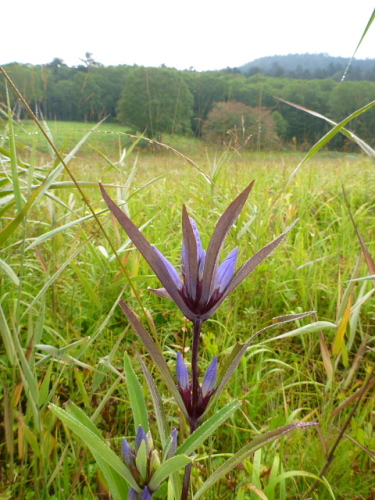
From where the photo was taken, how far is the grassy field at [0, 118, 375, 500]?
0.75m

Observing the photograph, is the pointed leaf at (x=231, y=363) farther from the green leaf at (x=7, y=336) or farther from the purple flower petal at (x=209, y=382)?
the green leaf at (x=7, y=336)

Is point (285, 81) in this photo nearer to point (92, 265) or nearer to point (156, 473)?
point (92, 265)

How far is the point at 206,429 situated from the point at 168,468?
2.6 inches

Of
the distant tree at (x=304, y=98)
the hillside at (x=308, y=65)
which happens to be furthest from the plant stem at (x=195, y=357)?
the hillside at (x=308, y=65)

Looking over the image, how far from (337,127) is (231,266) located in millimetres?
353

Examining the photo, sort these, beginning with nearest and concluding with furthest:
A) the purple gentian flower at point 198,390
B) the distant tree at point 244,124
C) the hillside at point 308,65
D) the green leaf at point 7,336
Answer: the purple gentian flower at point 198,390, the green leaf at point 7,336, the distant tree at point 244,124, the hillside at point 308,65

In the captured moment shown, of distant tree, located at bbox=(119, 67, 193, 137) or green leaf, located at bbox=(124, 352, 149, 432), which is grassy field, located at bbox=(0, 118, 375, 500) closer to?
green leaf, located at bbox=(124, 352, 149, 432)

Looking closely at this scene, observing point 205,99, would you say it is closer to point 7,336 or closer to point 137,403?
point 7,336

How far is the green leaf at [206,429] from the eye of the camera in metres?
0.41

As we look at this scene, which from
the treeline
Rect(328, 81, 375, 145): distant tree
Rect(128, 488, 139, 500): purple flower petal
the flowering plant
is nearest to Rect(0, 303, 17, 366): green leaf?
the flowering plant

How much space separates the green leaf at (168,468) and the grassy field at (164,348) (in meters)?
0.29

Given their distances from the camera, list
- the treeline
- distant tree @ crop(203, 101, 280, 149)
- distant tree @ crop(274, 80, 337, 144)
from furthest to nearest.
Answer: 1. distant tree @ crop(274, 80, 337, 144)
2. the treeline
3. distant tree @ crop(203, 101, 280, 149)

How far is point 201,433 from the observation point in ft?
1.37

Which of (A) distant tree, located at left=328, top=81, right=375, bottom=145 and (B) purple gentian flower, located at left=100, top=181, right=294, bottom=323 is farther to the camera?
(A) distant tree, located at left=328, top=81, right=375, bottom=145
